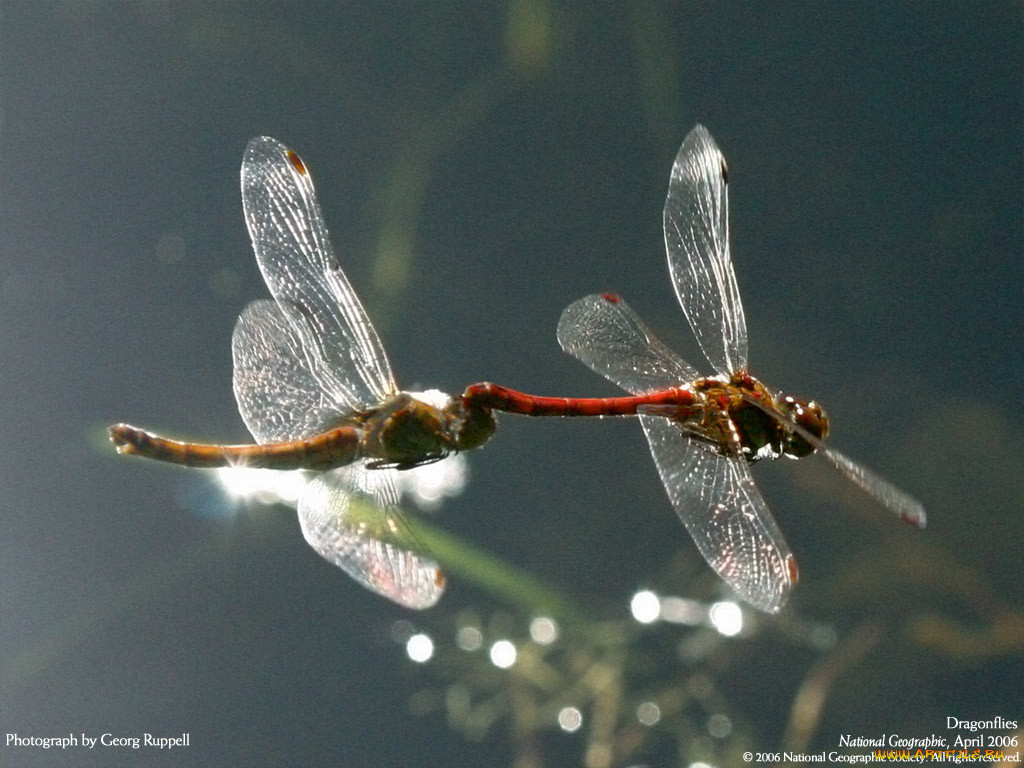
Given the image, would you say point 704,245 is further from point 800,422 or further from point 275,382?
Result: point 275,382

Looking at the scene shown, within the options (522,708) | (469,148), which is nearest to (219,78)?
(469,148)

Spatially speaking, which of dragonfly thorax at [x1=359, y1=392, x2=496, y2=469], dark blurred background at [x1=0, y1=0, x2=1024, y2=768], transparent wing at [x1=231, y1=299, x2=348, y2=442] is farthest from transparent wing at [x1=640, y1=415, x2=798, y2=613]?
dark blurred background at [x1=0, y1=0, x2=1024, y2=768]

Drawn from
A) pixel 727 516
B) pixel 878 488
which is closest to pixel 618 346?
pixel 727 516

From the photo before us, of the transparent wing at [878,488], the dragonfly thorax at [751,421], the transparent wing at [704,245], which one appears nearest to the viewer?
the transparent wing at [878,488]

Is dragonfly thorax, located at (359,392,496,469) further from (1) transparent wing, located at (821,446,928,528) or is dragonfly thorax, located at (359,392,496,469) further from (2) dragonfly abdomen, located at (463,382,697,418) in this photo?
(1) transparent wing, located at (821,446,928,528)

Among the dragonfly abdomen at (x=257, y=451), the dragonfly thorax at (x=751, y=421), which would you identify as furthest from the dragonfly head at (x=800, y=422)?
the dragonfly abdomen at (x=257, y=451)

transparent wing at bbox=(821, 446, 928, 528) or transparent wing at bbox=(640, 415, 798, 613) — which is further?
transparent wing at bbox=(640, 415, 798, 613)

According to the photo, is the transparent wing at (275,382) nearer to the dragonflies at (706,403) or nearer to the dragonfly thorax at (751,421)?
the dragonflies at (706,403)
